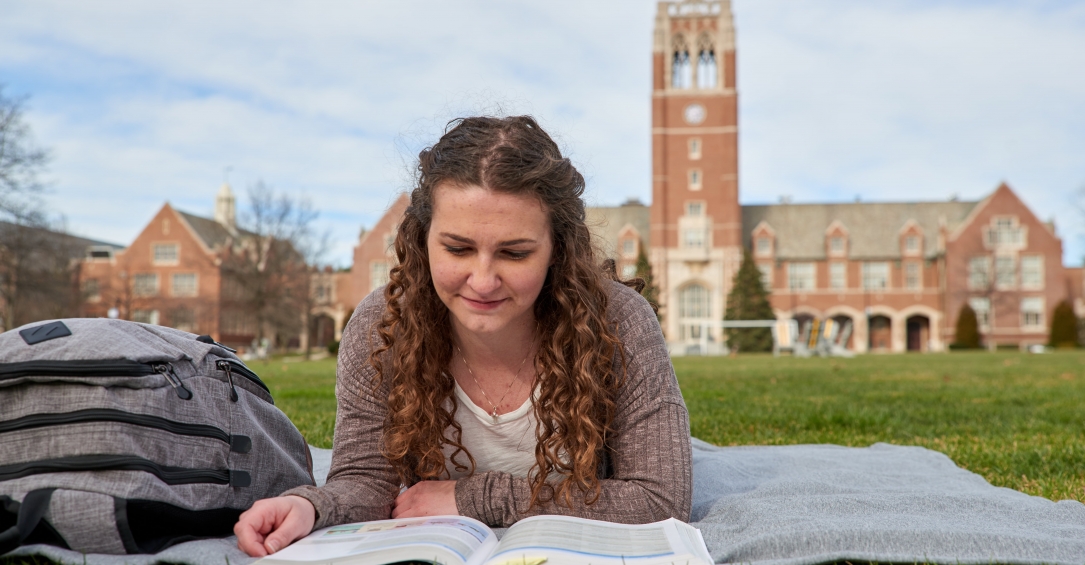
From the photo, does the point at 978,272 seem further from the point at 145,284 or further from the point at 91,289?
the point at 91,289

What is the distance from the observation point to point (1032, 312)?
133ft

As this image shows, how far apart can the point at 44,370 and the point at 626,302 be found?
1.51m

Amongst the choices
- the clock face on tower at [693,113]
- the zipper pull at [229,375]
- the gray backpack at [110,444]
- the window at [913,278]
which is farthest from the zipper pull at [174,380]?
the window at [913,278]

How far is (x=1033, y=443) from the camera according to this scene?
4.39 metres

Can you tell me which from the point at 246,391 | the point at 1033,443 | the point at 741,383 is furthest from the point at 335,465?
the point at 741,383

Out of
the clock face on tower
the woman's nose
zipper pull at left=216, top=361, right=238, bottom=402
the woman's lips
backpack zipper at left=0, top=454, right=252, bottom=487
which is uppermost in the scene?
the clock face on tower

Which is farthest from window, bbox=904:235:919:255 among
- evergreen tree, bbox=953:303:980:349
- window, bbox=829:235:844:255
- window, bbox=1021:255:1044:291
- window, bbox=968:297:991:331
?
window, bbox=1021:255:1044:291

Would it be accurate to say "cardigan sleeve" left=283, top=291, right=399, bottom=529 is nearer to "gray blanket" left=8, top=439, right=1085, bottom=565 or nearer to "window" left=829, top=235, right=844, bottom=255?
"gray blanket" left=8, top=439, right=1085, bottom=565

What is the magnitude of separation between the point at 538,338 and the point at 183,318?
3882cm

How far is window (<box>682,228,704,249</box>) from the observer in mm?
40875

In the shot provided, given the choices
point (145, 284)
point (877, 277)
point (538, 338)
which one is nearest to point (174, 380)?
point (538, 338)

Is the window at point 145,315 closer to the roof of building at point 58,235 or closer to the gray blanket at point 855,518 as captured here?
the roof of building at point 58,235

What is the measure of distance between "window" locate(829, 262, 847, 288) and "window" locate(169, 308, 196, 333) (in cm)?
3193

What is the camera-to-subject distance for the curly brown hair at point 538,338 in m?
2.11
